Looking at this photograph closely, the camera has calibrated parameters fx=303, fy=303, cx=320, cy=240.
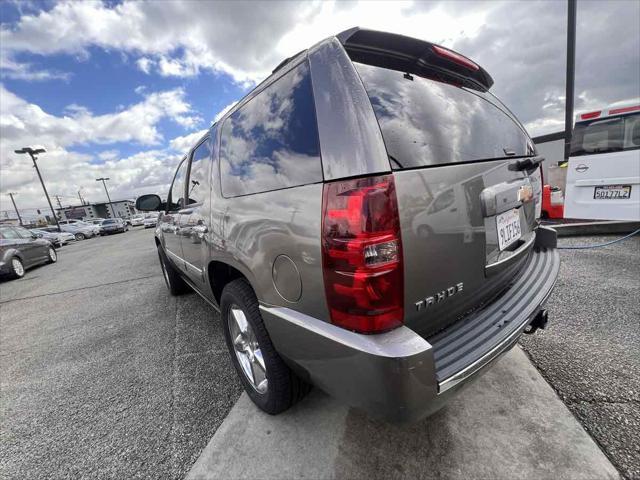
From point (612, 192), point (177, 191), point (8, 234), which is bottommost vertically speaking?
point (612, 192)

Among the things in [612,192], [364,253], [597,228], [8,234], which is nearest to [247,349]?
[364,253]

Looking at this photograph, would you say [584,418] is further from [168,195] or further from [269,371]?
[168,195]

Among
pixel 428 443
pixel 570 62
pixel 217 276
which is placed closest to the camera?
pixel 428 443

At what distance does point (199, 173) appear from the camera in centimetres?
267

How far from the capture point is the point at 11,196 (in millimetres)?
52125

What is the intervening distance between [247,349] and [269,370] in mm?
358

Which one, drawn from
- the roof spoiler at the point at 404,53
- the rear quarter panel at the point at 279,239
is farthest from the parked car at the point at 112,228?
the roof spoiler at the point at 404,53

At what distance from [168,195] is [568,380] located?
4350 mm

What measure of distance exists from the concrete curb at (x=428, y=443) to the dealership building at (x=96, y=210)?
8361cm

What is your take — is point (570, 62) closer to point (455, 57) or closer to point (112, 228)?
point (455, 57)

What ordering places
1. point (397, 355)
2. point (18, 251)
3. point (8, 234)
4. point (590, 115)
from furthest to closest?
point (8, 234)
point (18, 251)
point (590, 115)
point (397, 355)

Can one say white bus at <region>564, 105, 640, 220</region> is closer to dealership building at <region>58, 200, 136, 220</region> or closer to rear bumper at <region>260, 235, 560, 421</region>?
rear bumper at <region>260, 235, 560, 421</region>

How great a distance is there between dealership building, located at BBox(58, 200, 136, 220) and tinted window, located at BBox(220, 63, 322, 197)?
83275mm

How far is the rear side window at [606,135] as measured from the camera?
4.28 metres
